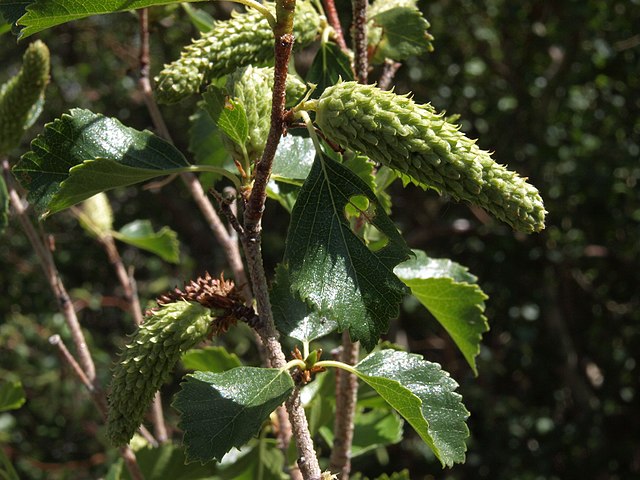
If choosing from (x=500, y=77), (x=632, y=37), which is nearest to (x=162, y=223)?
(x=500, y=77)

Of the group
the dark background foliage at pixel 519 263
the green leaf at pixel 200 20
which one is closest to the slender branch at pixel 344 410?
the green leaf at pixel 200 20

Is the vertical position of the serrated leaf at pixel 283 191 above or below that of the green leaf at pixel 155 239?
above

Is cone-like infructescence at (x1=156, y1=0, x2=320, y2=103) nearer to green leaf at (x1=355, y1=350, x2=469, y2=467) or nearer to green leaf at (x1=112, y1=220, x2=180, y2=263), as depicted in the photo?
green leaf at (x1=355, y1=350, x2=469, y2=467)

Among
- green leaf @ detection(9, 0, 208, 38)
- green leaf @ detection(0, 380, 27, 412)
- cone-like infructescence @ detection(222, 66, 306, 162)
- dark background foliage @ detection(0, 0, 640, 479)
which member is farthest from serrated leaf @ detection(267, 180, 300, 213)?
dark background foliage @ detection(0, 0, 640, 479)

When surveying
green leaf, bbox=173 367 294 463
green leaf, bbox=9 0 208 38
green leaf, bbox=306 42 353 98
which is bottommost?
green leaf, bbox=173 367 294 463

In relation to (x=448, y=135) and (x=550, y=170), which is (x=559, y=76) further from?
(x=448, y=135)

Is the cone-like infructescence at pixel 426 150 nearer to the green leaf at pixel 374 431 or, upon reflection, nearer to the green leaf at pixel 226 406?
the green leaf at pixel 226 406
